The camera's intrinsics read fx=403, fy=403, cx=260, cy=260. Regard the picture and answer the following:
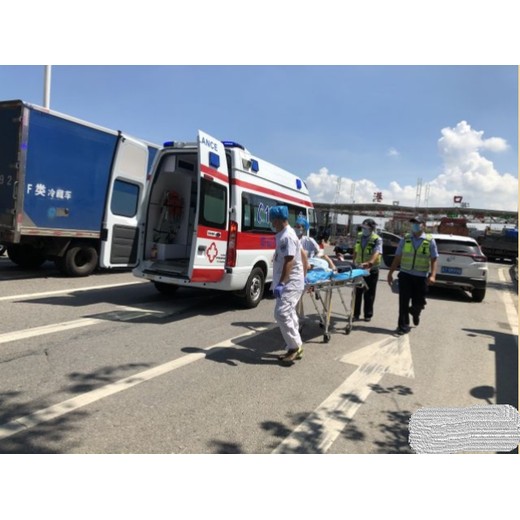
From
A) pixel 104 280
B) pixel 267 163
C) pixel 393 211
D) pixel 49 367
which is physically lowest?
A: pixel 49 367

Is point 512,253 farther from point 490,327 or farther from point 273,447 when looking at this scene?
point 273,447

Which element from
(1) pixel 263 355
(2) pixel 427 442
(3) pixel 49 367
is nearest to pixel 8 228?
(3) pixel 49 367

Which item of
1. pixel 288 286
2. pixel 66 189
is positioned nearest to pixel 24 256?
pixel 66 189

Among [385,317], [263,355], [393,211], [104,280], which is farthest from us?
[393,211]

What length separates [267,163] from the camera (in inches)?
317

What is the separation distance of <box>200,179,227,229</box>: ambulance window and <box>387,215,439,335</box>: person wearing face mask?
10.1 feet

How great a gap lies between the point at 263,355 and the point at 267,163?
4354mm

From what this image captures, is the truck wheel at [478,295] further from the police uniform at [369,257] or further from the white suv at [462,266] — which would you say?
the police uniform at [369,257]

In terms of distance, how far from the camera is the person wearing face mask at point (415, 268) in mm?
6465

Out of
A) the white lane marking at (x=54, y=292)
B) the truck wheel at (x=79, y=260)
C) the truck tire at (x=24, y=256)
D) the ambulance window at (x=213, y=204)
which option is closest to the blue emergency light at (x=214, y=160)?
the ambulance window at (x=213, y=204)

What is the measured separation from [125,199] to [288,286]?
19.9ft

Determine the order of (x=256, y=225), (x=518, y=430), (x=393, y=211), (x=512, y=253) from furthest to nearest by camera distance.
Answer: (x=393, y=211) → (x=512, y=253) → (x=256, y=225) → (x=518, y=430)

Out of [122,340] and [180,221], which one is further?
Result: [180,221]

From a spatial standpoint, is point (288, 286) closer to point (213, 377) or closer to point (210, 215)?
point (213, 377)
